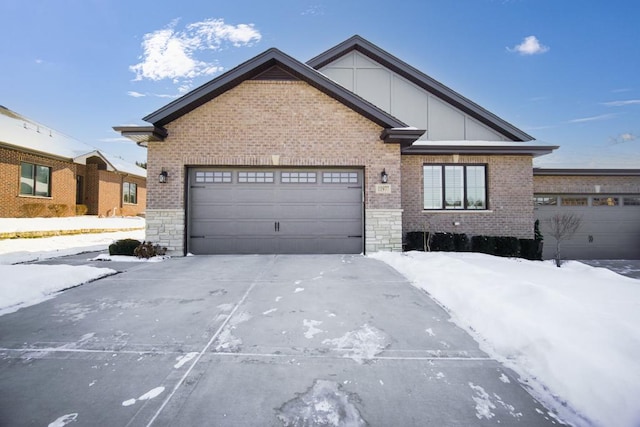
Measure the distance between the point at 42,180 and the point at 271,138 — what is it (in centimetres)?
1758

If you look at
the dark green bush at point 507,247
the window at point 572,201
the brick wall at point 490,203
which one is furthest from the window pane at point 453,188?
the window at point 572,201

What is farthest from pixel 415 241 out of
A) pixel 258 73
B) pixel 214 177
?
pixel 258 73


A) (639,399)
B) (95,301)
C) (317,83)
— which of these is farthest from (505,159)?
(95,301)

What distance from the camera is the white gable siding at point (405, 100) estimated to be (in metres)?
11.3

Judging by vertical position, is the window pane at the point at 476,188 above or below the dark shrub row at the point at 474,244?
above

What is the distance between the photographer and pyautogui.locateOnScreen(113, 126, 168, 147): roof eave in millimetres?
8094

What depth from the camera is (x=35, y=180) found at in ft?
54.5

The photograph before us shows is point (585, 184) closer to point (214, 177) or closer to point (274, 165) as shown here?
point (274, 165)

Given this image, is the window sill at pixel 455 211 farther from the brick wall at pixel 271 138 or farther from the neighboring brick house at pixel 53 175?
the neighboring brick house at pixel 53 175

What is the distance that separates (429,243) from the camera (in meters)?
9.77

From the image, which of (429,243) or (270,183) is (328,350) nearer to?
(270,183)

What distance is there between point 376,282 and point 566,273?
3888 millimetres

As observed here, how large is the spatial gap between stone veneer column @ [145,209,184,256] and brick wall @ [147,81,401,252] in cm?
19

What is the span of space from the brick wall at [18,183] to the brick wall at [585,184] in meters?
25.7
